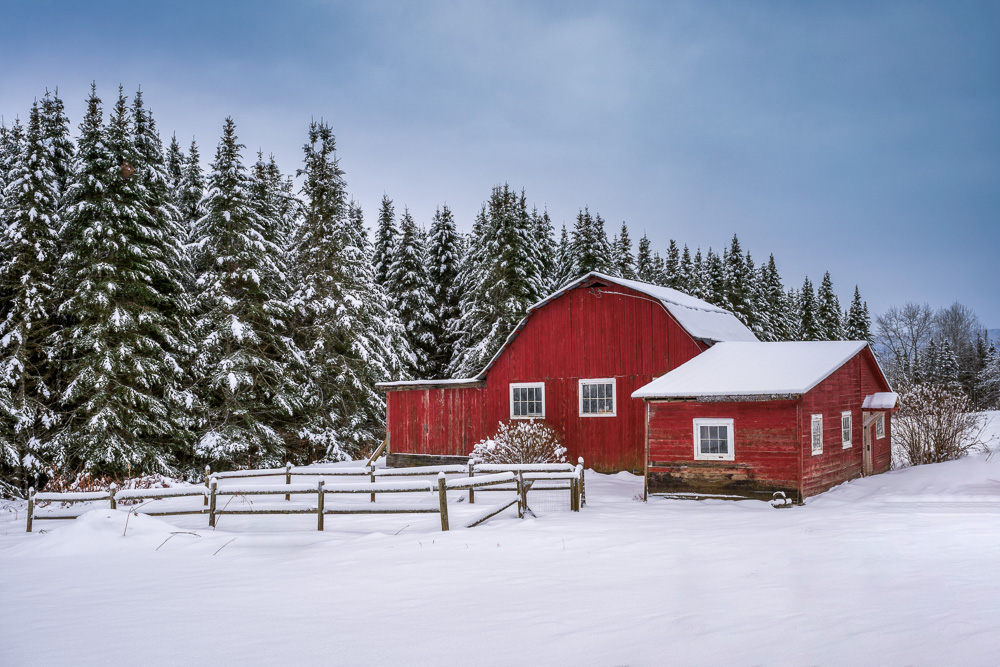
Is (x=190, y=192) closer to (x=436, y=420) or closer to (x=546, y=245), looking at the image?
(x=436, y=420)

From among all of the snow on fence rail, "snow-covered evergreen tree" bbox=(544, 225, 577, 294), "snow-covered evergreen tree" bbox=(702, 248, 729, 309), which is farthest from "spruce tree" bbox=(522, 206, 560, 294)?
the snow on fence rail

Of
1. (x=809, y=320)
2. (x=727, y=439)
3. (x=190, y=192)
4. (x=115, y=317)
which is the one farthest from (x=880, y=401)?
(x=809, y=320)

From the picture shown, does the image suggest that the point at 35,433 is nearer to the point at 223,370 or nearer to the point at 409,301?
the point at 223,370

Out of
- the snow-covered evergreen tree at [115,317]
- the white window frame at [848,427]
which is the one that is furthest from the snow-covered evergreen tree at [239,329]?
the white window frame at [848,427]

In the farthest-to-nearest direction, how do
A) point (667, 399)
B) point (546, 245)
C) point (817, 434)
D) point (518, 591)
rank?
point (546, 245), point (667, 399), point (817, 434), point (518, 591)

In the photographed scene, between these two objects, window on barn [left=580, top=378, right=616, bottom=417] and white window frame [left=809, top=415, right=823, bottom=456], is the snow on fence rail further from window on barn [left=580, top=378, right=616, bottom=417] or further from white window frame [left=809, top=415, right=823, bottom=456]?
window on barn [left=580, top=378, right=616, bottom=417]

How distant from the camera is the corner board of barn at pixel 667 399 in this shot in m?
15.4

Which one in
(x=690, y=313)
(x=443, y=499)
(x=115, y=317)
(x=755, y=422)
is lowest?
(x=443, y=499)

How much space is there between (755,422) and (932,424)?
374 inches

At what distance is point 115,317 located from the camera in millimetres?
20281

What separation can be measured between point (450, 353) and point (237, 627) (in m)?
30.7

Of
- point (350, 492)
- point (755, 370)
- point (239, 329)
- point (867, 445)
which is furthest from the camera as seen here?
point (239, 329)

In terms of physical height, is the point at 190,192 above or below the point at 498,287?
above

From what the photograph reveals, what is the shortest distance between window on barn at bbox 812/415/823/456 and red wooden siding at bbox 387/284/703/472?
438 cm
